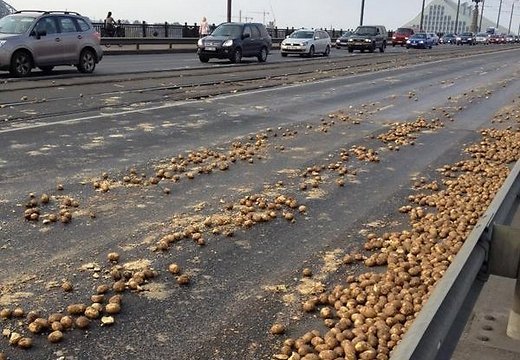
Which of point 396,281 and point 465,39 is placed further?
point 465,39

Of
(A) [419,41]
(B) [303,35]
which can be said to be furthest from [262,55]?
(A) [419,41]

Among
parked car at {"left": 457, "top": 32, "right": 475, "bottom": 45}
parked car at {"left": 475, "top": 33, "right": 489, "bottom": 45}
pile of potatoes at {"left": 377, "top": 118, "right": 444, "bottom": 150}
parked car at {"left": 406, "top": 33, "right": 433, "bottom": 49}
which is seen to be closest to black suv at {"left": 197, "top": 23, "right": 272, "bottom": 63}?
pile of potatoes at {"left": 377, "top": 118, "right": 444, "bottom": 150}

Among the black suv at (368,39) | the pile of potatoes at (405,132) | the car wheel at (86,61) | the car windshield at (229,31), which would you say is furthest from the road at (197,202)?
the black suv at (368,39)

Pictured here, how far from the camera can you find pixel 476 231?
A: 3211mm

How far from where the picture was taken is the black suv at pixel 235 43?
87.9 ft

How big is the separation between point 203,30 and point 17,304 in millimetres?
35912

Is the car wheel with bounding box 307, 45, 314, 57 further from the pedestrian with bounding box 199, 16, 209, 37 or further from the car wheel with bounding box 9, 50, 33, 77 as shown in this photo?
the car wheel with bounding box 9, 50, 33, 77

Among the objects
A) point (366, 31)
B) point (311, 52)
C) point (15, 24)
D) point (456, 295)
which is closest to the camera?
point (456, 295)

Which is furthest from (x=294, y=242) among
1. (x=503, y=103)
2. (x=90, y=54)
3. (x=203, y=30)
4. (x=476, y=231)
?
(x=203, y=30)

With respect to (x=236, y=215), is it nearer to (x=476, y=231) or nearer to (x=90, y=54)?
(x=476, y=231)

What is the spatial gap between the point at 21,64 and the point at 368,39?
1291 inches

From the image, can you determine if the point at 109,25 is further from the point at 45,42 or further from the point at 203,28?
the point at 45,42

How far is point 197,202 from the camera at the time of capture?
6086mm

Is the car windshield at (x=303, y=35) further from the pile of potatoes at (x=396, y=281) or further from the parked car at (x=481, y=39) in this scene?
the parked car at (x=481, y=39)
